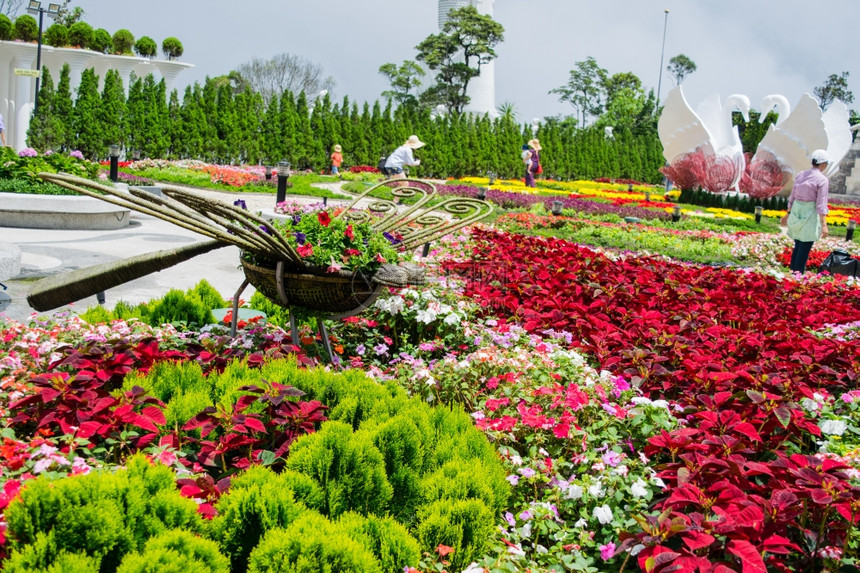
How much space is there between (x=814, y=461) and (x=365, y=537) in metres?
1.48

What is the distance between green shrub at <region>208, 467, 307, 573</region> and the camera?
1651 mm

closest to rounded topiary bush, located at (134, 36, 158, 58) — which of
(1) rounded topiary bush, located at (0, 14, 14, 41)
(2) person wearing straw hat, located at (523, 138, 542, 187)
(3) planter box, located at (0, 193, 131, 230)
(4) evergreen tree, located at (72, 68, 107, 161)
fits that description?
(4) evergreen tree, located at (72, 68, 107, 161)

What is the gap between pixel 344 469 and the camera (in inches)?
76.2

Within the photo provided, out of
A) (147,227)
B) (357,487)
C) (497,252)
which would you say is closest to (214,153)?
(147,227)

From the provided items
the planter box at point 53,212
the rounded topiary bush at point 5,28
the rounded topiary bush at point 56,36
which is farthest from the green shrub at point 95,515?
the rounded topiary bush at point 56,36

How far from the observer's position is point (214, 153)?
25.5 metres

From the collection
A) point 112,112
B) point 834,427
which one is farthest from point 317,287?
point 112,112

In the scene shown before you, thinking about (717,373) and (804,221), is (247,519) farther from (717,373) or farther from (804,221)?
(804,221)

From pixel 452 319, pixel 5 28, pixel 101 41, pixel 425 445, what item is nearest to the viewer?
pixel 425 445

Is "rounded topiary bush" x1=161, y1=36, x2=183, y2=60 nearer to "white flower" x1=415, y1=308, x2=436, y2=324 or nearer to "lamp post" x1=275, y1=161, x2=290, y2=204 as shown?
"lamp post" x1=275, y1=161, x2=290, y2=204

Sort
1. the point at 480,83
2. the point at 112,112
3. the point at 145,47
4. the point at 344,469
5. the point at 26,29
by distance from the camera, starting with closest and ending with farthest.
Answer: the point at 344,469 < the point at 26,29 < the point at 112,112 < the point at 145,47 < the point at 480,83

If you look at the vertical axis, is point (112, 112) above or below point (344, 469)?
above

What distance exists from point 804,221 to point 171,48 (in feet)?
76.2

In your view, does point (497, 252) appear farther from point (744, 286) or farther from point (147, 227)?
point (147, 227)
